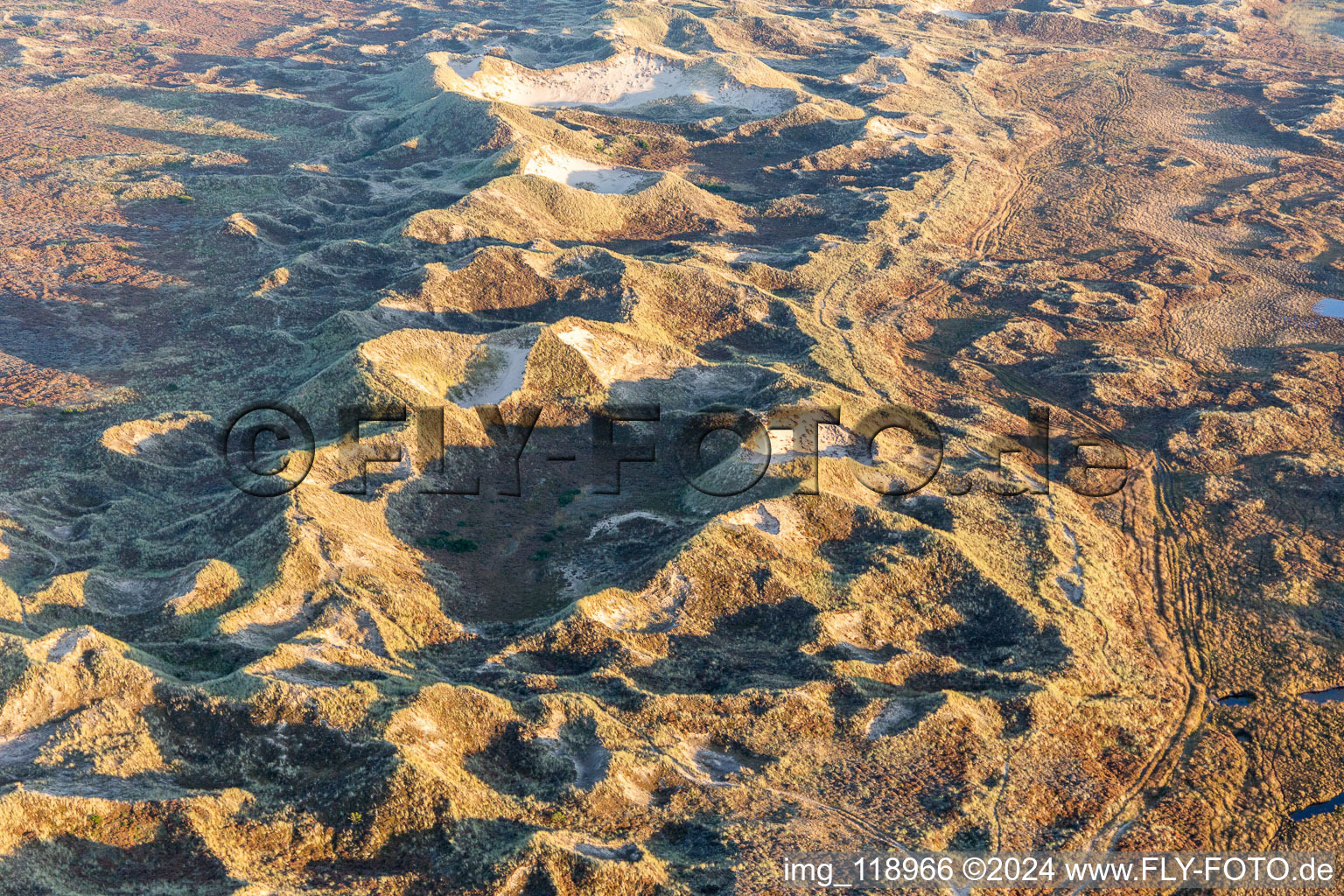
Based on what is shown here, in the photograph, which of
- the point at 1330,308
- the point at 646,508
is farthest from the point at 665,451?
the point at 1330,308

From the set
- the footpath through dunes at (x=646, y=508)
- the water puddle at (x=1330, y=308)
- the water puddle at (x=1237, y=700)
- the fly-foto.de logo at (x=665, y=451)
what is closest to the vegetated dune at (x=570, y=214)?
the footpath through dunes at (x=646, y=508)

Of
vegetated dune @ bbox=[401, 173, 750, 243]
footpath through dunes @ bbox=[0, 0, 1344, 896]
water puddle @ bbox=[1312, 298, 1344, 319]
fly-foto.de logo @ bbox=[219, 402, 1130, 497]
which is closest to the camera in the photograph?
footpath through dunes @ bbox=[0, 0, 1344, 896]

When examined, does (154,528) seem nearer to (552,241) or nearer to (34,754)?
(34,754)

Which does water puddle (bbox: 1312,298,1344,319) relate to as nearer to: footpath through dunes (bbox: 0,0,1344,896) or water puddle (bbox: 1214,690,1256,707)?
footpath through dunes (bbox: 0,0,1344,896)

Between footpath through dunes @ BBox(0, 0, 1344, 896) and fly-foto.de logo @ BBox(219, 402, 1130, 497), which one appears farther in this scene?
fly-foto.de logo @ BBox(219, 402, 1130, 497)

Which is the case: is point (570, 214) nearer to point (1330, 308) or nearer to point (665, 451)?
point (665, 451)

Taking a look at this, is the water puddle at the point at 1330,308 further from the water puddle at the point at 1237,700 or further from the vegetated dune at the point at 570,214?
the vegetated dune at the point at 570,214

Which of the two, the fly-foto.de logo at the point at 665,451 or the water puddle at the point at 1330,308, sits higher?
the water puddle at the point at 1330,308

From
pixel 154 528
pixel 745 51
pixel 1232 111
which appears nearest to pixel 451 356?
pixel 154 528

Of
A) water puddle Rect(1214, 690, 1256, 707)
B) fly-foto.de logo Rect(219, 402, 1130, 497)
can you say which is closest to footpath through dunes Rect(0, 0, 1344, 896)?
fly-foto.de logo Rect(219, 402, 1130, 497)
